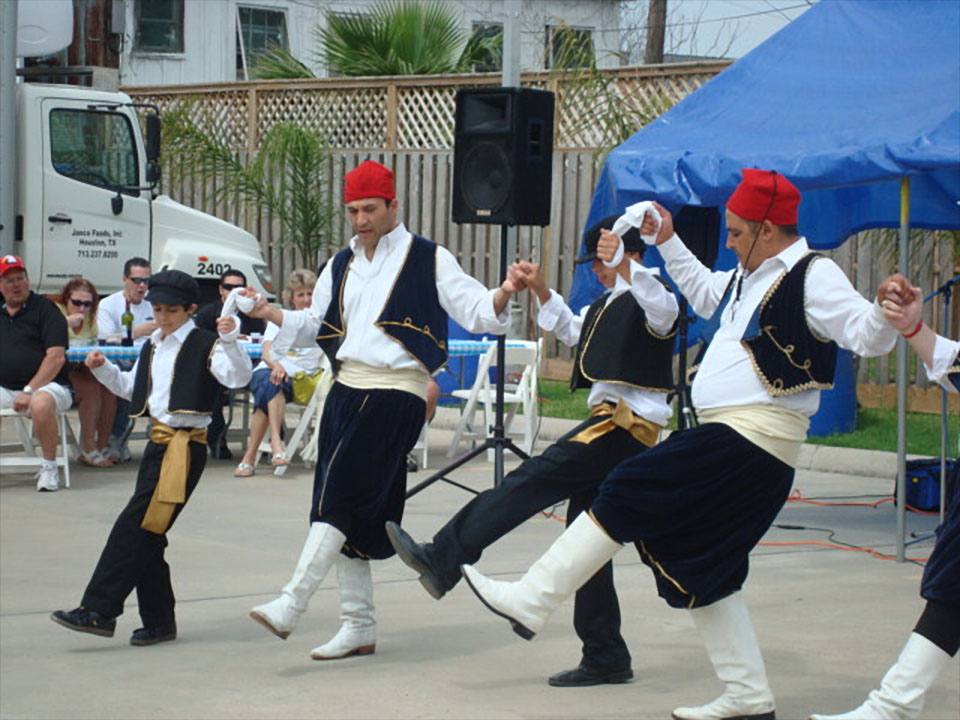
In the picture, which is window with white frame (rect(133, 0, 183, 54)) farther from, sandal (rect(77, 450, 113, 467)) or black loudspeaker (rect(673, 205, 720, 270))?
black loudspeaker (rect(673, 205, 720, 270))

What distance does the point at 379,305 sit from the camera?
20.2 ft

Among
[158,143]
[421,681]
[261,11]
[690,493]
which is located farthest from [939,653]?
[261,11]

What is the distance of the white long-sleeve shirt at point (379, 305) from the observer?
6125mm

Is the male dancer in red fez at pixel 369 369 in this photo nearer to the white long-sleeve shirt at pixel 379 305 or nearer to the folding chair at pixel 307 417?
the white long-sleeve shirt at pixel 379 305

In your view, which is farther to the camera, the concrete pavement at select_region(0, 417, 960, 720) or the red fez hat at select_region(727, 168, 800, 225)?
the concrete pavement at select_region(0, 417, 960, 720)

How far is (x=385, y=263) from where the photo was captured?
625 cm

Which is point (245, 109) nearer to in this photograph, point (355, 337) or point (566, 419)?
point (566, 419)

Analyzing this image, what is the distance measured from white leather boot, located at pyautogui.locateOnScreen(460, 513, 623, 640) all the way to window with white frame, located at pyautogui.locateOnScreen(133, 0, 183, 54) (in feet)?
76.3

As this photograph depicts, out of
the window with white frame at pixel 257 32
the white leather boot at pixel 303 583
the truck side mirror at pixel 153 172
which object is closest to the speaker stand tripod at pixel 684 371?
the white leather boot at pixel 303 583

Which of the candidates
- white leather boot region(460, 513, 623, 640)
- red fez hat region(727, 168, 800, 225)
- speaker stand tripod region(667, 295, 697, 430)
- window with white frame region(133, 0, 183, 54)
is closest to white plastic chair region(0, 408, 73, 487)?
speaker stand tripod region(667, 295, 697, 430)

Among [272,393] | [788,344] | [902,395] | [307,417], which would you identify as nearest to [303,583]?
[788,344]

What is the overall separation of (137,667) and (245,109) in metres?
13.9

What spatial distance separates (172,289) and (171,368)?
0.32m

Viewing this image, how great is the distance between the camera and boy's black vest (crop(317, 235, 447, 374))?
613 centimetres
